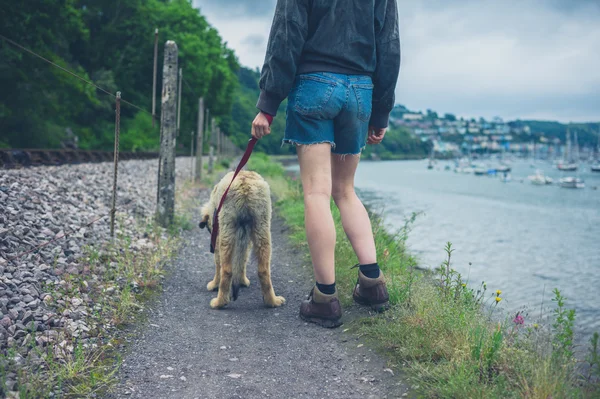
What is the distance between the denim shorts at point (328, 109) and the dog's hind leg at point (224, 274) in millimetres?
1222

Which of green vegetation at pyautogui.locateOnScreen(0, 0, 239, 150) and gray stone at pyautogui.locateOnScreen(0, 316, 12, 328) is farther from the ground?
green vegetation at pyautogui.locateOnScreen(0, 0, 239, 150)

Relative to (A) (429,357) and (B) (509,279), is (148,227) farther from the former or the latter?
(B) (509,279)

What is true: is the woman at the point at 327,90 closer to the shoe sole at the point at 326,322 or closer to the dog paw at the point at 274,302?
the shoe sole at the point at 326,322

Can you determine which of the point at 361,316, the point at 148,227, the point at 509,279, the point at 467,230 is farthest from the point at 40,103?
the point at 361,316

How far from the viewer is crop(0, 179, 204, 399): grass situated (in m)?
2.52

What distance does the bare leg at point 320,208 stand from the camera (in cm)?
338

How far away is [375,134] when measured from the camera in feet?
12.8

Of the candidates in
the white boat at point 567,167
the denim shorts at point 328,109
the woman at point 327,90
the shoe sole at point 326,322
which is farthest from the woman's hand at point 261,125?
the white boat at point 567,167

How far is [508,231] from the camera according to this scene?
17.0 metres

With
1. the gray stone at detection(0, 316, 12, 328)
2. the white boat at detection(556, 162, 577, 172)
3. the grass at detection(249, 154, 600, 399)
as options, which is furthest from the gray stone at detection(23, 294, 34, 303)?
the white boat at detection(556, 162, 577, 172)

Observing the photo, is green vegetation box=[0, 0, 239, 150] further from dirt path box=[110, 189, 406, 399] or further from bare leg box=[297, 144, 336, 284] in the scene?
bare leg box=[297, 144, 336, 284]

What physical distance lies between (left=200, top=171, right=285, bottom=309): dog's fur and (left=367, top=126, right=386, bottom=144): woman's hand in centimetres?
103

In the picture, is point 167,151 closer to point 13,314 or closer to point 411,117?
point 13,314

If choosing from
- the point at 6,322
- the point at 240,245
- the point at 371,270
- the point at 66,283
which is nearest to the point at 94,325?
the point at 6,322
